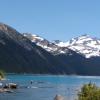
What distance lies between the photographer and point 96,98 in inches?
1528

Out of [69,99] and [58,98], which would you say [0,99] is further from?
[58,98]

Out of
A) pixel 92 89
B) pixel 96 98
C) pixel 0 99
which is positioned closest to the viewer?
pixel 96 98

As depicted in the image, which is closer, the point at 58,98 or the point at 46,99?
the point at 58,98

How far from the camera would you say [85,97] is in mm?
39562

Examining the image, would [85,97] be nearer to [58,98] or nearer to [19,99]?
[58,98]

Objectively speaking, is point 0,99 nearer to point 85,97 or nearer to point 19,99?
point 19,99

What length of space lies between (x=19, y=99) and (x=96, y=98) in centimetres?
8159

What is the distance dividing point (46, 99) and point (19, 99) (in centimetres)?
826

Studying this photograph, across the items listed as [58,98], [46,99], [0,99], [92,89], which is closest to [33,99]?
[46,99]

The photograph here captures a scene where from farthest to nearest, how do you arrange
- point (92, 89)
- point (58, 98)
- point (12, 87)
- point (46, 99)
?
point (12, 87), point (46, 99), point (92, 89), point (58, 98)

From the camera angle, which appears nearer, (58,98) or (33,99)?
(58,98)

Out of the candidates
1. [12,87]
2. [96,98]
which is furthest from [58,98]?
[12,87]

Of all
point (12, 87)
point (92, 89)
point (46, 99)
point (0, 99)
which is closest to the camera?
point (92, 89)

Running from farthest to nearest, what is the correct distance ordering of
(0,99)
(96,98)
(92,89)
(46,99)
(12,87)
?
1. (12,87)
2. (46,99)
3. (0,99)
4. (92,89)
5. (96,98)
